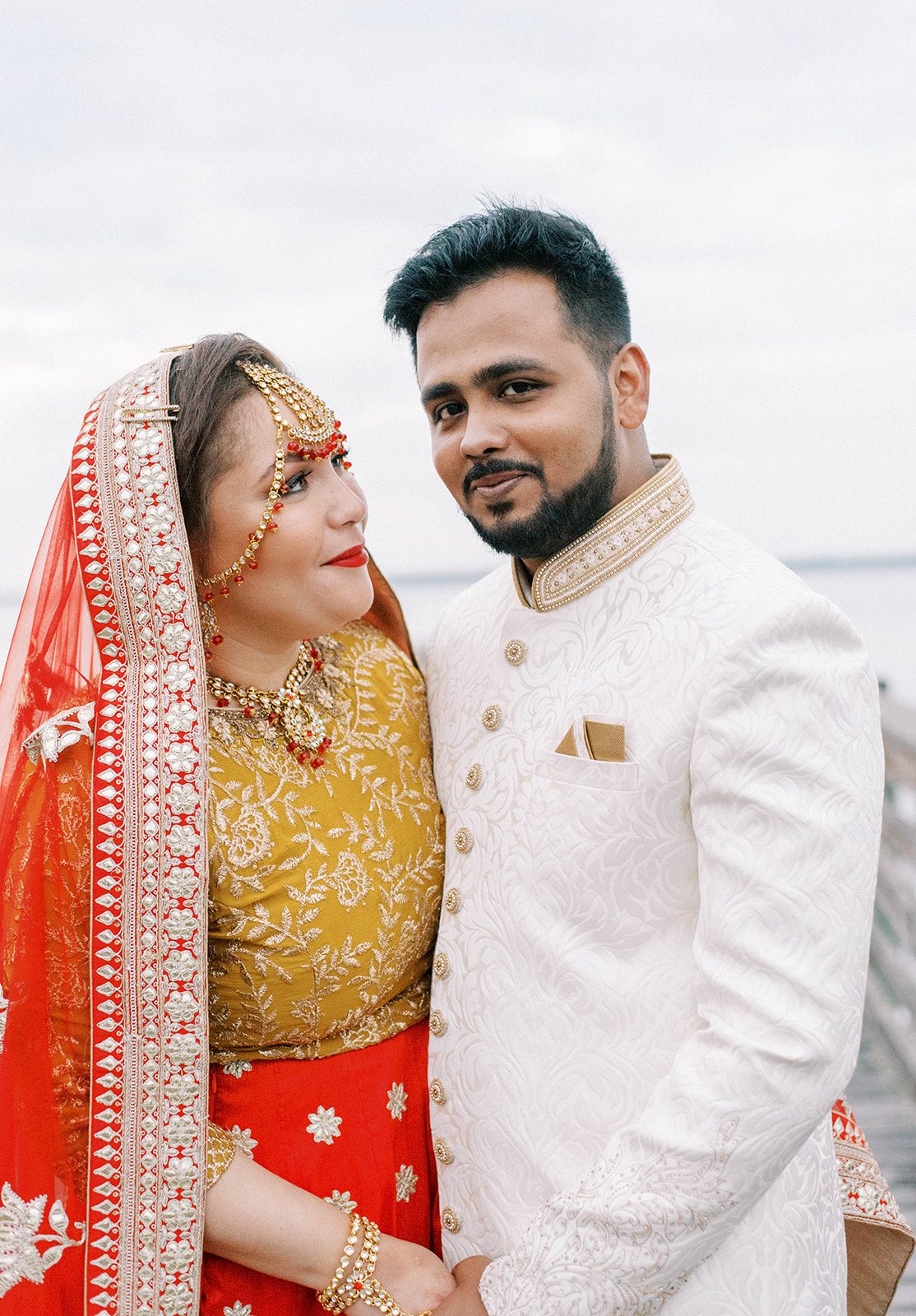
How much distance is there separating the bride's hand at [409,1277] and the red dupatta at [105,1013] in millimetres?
239

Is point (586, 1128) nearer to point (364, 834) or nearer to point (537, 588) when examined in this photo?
point (364, 834)

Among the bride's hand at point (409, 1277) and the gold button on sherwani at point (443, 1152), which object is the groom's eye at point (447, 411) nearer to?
the gold button on sherwani at point (443, 1152)

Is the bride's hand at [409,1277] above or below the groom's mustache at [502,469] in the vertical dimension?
below

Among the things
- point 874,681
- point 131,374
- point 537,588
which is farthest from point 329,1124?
point 131,374

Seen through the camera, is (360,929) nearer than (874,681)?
No

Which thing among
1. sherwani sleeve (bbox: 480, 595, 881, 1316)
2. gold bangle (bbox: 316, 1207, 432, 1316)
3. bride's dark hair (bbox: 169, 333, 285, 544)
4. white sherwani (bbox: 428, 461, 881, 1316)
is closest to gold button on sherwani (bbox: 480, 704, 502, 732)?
white sherwani (bbox: 428, 461, 881, 1316)

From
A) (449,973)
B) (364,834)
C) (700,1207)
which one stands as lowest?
(700,1207)

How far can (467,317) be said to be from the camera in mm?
1568

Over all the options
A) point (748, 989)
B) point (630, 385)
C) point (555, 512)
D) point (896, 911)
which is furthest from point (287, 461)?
point (896, 911)

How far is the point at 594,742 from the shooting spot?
1447 millimetres

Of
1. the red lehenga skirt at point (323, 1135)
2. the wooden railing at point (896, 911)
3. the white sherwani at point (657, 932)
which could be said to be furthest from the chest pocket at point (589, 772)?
the wooden railing at point (896, 911)

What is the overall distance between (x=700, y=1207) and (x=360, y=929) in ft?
1.80

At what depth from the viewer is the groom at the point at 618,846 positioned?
126 cm

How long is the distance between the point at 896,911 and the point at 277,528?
150 inches
